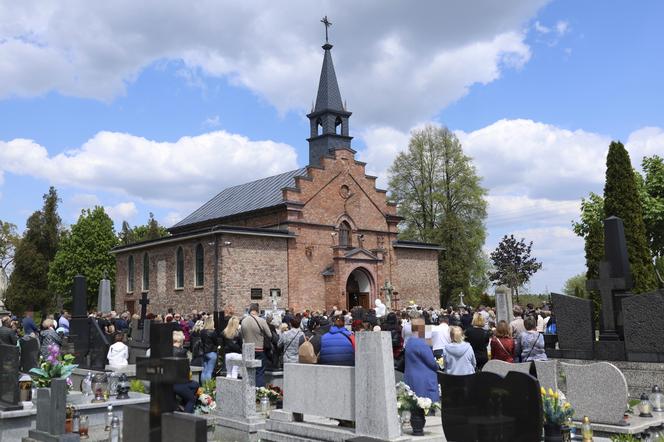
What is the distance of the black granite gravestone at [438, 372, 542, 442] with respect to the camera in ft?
17.0

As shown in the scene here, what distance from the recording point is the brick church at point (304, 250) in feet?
110

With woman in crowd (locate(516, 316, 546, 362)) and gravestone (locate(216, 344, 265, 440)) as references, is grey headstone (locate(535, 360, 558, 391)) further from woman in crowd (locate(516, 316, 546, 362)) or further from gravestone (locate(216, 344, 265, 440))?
gravestone (locate(216, 344, 265, 440))

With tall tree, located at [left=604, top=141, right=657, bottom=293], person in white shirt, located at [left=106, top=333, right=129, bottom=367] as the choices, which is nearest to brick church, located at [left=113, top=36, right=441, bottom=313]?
tall tree, located at [left=604, top=141, right=657, bottom=293]

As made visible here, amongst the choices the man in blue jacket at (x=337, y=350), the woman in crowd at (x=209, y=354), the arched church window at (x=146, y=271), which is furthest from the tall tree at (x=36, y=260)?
the man in blue jacket at (x=337, y=350)

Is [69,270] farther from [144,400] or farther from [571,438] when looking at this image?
[571,438]

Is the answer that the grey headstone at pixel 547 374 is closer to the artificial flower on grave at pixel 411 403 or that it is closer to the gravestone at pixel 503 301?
the artificial flower on grave at pixel 411 403

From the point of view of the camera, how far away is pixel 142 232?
249ft

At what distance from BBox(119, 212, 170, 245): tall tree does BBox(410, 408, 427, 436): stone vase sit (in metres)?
69.0

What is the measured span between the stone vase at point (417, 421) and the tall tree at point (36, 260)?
5778 centimetres

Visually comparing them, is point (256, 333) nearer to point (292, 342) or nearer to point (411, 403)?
point (292, 342)

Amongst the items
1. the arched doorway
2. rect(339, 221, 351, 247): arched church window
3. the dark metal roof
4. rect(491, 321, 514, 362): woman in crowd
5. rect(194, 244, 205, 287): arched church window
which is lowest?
rect(491, 321, 514, 362): woman in crowd

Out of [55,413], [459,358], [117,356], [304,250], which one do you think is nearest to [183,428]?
[55,413]

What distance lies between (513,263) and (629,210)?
3018 cm

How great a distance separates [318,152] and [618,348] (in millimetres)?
30877
